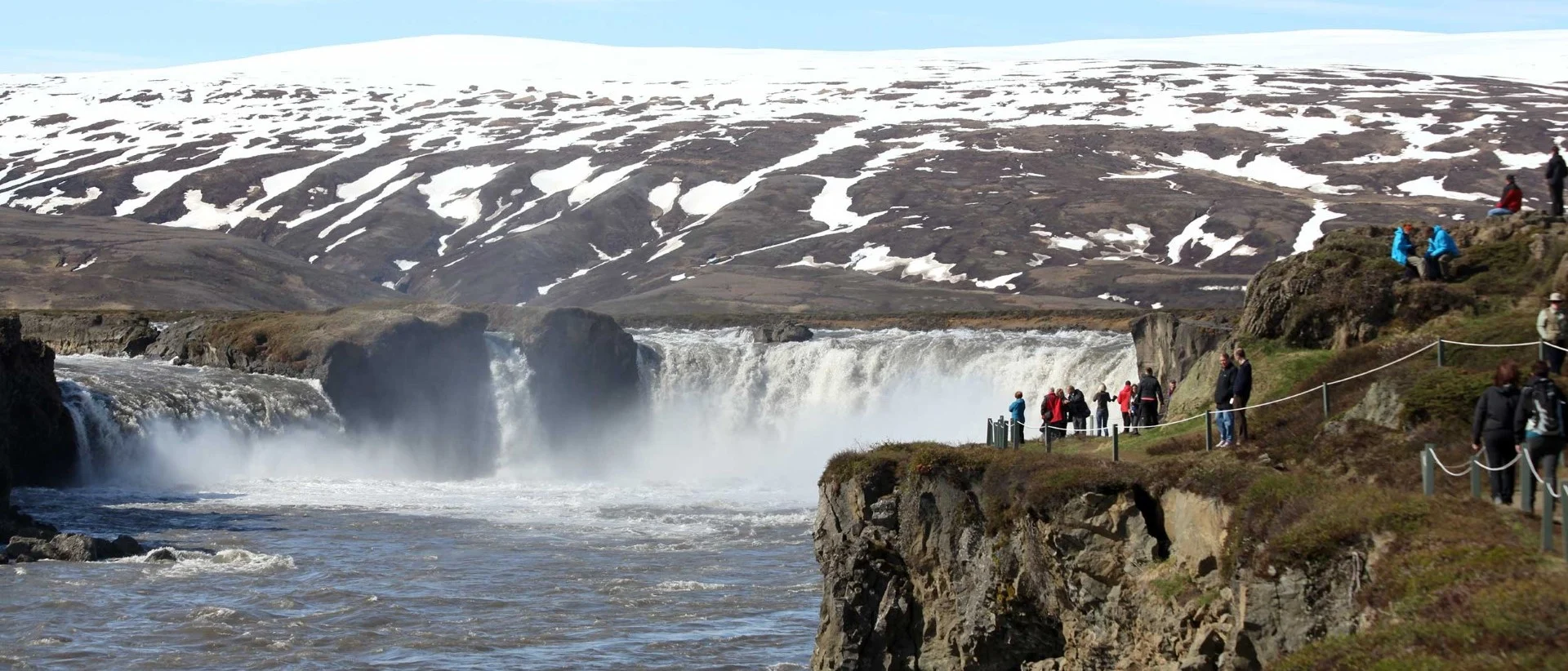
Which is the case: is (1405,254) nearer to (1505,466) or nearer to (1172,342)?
(1505,466)

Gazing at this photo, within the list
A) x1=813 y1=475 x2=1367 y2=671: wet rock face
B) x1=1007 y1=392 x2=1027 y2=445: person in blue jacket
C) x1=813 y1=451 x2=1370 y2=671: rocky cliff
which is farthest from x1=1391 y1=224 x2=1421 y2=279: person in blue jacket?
x1=813 y1=475 x2=1367 y2=671: wet rock face

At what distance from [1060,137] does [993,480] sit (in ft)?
548

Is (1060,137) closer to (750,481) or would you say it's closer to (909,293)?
(909,293)

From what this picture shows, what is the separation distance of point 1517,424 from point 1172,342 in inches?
1409

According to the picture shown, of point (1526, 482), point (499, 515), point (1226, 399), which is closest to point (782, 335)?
point (499, 515)

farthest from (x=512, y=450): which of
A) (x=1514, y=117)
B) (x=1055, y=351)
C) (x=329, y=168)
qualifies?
(x=1514, y=117)

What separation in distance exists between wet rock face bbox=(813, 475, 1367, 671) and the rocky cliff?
2 cm

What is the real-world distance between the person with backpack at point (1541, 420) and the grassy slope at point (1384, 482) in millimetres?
635

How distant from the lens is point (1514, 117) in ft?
582

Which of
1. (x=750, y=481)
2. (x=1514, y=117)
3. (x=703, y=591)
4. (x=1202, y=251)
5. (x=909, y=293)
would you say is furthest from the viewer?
Result: (x=1514, y=117)

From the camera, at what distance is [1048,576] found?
21391 mm

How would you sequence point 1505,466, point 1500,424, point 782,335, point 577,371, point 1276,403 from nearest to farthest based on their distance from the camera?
point 1505,466 → point 1500,424 → point 1276,403 → point 577,371 → point 782,335

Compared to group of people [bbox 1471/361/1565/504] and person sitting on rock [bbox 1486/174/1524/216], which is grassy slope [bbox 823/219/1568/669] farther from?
person sitting on rock [bbox 1486/174/1524/216]

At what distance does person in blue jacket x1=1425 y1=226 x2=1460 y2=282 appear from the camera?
2680cm
